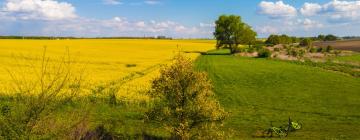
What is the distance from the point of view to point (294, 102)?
37.1m

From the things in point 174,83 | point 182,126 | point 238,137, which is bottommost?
point 238,137

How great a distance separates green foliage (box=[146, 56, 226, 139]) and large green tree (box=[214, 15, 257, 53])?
87.8 m

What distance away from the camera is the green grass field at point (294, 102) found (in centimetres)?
2855

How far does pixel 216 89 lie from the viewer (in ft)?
142

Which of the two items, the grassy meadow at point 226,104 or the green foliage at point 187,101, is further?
the green foliage at point 187,101

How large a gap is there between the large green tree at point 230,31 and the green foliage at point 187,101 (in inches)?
3456

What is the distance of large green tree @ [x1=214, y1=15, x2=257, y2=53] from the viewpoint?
108562 mm

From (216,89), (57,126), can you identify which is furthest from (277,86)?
(57,126)

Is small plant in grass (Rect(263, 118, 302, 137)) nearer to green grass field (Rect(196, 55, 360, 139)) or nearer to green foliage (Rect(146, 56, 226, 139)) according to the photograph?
green grass field (Rect(196, 55, 360, 139))

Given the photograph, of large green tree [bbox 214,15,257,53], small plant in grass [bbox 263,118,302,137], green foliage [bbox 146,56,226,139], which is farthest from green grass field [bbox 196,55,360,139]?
large green tree [bbox 214,15,257,53]

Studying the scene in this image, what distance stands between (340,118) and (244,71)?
29710 mm

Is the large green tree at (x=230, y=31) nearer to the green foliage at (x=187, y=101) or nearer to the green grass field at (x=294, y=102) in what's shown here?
the green grass field at (x=294, y=102)

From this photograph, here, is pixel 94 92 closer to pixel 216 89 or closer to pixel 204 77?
pixel 216 89

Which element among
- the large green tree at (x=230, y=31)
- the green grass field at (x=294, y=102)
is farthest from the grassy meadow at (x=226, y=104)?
the large green tree at (x=230, y=31)
